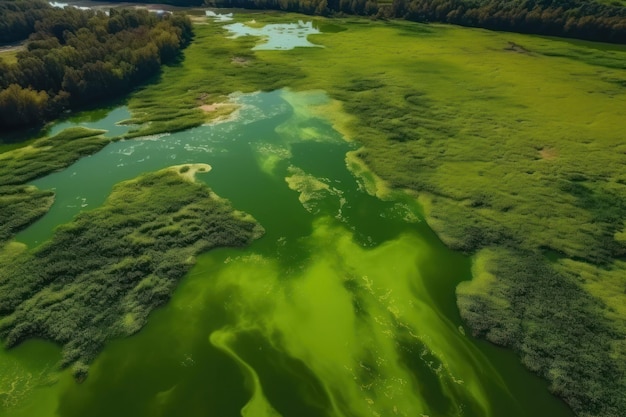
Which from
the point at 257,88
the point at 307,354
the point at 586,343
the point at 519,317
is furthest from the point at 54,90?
the point at 586,343

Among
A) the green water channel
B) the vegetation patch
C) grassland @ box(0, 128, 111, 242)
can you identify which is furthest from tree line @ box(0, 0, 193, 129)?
the vegetation patch

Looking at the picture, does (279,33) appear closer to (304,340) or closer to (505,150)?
(505,150)

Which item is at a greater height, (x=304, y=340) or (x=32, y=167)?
(x=32, y=167)

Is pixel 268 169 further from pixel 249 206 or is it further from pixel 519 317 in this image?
pixel 519 317

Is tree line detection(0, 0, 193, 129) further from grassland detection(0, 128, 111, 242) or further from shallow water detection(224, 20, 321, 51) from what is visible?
shallow water detection(224, 20, 321, 51)

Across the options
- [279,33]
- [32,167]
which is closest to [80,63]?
[32,167]
